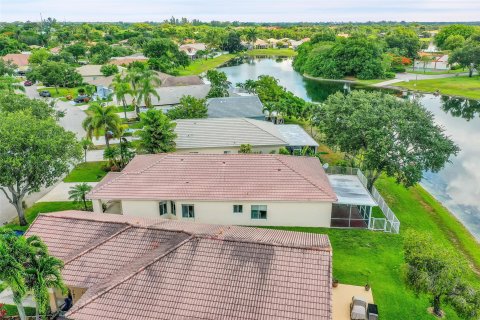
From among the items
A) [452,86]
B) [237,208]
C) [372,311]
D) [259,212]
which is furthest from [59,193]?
[452,86]

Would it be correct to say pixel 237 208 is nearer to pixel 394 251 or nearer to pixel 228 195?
pixel 228 195

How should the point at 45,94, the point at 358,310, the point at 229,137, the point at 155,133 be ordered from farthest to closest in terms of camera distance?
the point at 45,94, the point at 229,137, the point at 155,133, the point at 358,310

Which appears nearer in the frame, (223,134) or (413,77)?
(223,134)

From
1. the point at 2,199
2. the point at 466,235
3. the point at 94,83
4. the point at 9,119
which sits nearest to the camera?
the point at 9,119

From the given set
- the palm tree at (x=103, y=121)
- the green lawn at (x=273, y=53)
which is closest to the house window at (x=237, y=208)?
the palm tree at (x=103, y=121)

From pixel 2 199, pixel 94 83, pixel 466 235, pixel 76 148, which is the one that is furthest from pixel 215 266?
pixel 94 83

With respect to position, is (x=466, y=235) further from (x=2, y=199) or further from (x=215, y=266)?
(x=2, y=199)

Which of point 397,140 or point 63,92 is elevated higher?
point 397,140

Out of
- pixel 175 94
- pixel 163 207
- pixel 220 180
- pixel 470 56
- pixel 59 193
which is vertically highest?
pixel 470 56
